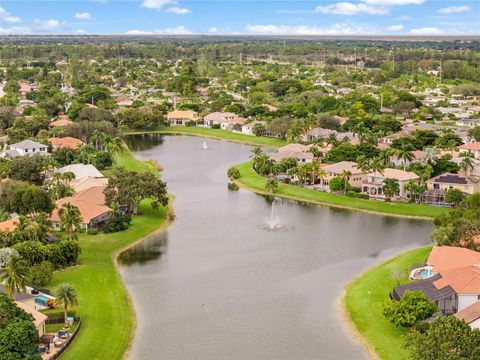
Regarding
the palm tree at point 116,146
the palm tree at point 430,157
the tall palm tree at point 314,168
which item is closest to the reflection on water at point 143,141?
the palm tree at point 116,146

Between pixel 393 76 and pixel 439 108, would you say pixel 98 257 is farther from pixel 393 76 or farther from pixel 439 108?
pixel 393 76

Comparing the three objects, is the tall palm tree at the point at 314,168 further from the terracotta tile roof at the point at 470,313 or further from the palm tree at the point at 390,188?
the terracotta tile roof at the point at 470,313

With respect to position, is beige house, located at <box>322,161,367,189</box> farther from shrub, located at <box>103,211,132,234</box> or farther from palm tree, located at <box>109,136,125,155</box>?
palm tree, located at <box>109,136,125,155</box>

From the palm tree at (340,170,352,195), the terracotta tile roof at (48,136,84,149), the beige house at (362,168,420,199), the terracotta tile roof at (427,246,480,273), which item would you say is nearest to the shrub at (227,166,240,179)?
the palm tree at (340,170,352,195)

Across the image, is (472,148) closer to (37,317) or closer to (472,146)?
(472,146)

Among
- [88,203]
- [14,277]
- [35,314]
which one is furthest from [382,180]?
[35,314]

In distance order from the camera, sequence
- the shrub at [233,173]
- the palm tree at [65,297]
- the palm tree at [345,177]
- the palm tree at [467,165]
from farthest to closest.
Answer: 1. the shrub at [233,173]
2. the palm tree at [345,177]
3. the palm tree at [467,165]
4. the palm tree at [65,297]

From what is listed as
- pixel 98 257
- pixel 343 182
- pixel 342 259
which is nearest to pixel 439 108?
pixel 343 182
